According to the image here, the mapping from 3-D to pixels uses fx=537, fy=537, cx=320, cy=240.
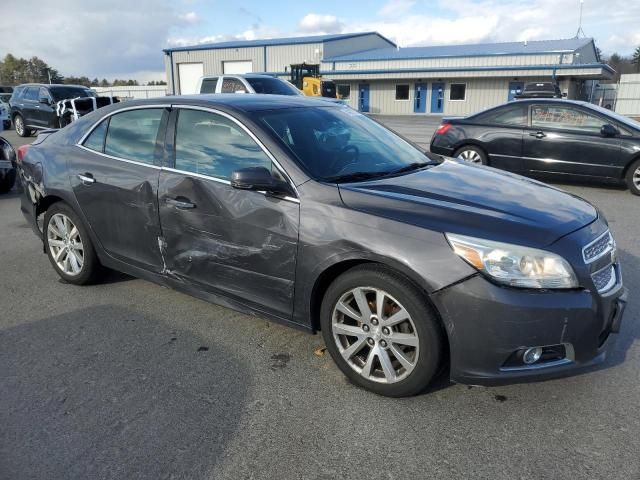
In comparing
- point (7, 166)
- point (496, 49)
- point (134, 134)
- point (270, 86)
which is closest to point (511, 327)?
point (134, 134)

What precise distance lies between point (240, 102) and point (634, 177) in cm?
738

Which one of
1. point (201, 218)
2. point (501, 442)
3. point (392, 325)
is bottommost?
point (501, 442)

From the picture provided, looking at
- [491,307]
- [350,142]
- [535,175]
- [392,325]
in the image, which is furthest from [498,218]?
[535,175]

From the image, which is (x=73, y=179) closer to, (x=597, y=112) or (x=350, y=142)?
(x=350, y=142)

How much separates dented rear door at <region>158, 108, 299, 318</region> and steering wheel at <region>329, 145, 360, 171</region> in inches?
19.3

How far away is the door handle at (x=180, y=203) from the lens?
3638 mm

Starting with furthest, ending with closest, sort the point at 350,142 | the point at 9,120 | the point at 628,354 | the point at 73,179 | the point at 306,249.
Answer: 1. the point at 9,120
2. the point at 73,179
3. the point at 350,142
4. the point at 628,354
5. the point at 306,249

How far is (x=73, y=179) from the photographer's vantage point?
14.7ft

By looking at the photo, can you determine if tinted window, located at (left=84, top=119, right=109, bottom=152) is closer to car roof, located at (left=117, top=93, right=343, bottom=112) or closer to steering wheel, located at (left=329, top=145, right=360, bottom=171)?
car roof, located at (left=117, top=93, right=343, bottom=112)

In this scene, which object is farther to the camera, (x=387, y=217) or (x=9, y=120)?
(x=9, y=120)

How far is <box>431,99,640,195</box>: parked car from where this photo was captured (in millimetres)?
8641

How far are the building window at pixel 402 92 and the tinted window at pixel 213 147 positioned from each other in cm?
4302

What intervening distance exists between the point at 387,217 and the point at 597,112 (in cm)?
750

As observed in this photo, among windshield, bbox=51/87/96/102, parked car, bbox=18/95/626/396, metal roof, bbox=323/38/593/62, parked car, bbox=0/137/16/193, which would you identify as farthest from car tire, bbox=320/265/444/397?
metal roof, bbox=323/38/593/62
